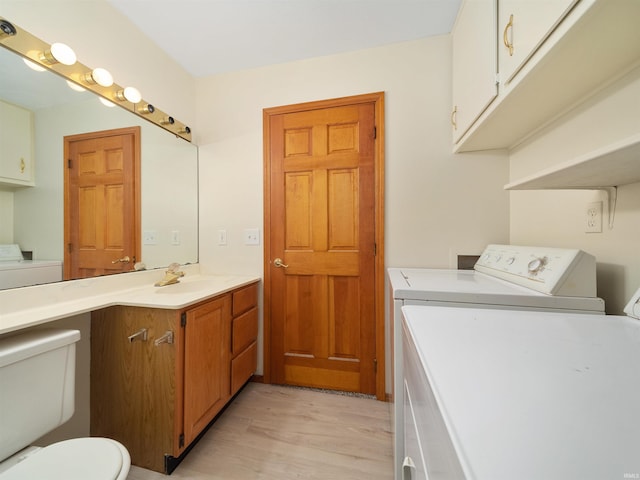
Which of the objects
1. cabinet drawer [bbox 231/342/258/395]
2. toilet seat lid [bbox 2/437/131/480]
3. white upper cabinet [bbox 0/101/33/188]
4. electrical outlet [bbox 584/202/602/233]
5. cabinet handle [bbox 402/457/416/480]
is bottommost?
cabinet drawer [bbox 231/342/258/395]

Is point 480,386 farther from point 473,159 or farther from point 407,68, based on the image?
point 407,68

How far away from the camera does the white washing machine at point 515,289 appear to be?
881mm

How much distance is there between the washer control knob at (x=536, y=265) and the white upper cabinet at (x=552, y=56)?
702 mm

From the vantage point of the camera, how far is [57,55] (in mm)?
1131

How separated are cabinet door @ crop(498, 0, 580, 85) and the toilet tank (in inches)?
82.7

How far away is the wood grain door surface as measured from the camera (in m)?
1.75

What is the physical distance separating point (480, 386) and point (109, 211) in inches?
75.1

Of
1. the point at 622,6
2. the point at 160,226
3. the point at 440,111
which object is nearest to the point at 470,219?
the point at 440,111

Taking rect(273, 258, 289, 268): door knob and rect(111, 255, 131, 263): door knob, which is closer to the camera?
rect(111, 255, 131, 263): door knob

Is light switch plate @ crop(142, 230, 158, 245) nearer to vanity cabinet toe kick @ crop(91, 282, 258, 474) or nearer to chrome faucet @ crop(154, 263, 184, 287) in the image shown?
chrome faucet @ crop(154, 263, 184, 287)

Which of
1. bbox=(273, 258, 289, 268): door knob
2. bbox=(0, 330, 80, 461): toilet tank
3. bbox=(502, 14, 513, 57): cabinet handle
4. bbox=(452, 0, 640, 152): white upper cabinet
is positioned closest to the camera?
bbox=(452, 0, 640, 152): white upper cabinet

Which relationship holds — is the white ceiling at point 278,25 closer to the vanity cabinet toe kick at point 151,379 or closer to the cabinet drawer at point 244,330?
the vanity cabinet toe kick at point 151,379

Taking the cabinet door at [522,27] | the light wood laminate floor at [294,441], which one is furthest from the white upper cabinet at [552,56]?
the light wood laminate floor at [294,441]

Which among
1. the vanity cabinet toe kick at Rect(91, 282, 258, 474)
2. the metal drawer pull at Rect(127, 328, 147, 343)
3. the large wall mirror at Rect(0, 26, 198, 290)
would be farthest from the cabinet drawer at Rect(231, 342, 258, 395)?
the large wall mirror at Rect(0, 26, 198, 290)
